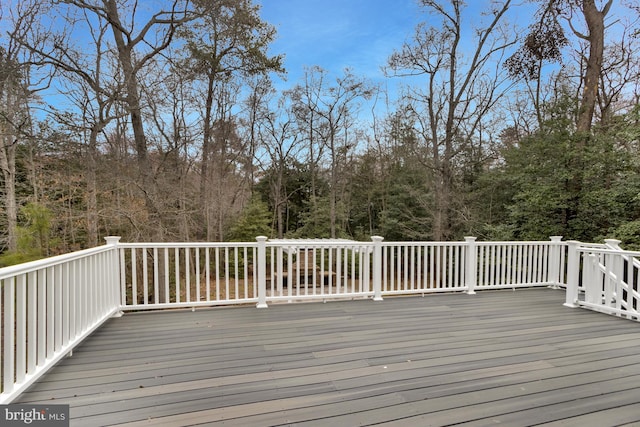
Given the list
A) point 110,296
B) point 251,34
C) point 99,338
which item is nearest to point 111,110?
point 251,34

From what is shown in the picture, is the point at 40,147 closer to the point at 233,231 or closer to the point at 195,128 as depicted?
the point at 195,128

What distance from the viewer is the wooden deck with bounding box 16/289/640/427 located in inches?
71.4

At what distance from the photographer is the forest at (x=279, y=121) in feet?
20.5

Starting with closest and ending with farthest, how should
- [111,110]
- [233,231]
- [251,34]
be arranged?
[111,110], [251,34], [233,231]

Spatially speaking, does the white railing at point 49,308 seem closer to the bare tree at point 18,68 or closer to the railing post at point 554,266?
the bare tree at point 18,68

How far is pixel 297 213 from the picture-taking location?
51.9 feet

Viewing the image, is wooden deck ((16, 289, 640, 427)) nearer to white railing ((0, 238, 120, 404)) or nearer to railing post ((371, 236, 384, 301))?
white railing ((0, 238, 120, 404))

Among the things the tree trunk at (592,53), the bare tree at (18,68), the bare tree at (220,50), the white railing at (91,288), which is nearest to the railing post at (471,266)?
the white railing at (91,288)

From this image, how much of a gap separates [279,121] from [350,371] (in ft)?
40.3

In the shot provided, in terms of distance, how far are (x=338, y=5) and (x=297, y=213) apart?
959 cm

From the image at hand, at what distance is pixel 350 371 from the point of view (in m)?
2.32

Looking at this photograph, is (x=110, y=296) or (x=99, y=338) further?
(x=110, y=296)

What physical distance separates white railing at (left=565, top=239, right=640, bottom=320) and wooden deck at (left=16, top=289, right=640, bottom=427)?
22cm

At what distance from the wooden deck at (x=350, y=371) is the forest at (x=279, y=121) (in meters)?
4.19
